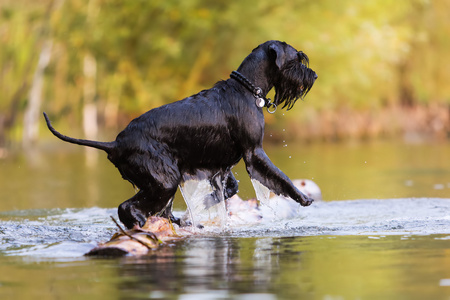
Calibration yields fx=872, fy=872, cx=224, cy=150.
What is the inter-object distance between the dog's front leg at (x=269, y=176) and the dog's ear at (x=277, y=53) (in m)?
0.77

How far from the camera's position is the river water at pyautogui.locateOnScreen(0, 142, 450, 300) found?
437 cm

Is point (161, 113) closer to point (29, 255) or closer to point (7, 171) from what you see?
point (29, 255)

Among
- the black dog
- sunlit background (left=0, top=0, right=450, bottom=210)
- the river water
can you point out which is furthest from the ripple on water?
sunlit background (left=0, top=0, right=450, bottom=210)

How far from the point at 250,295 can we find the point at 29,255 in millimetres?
2141

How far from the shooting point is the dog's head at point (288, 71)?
23.9ft

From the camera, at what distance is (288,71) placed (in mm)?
7344

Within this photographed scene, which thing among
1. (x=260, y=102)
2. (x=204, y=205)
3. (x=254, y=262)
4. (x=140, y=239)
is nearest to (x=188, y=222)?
(x=204, y=205)

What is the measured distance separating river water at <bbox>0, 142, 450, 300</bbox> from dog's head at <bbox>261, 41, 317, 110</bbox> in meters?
1.15

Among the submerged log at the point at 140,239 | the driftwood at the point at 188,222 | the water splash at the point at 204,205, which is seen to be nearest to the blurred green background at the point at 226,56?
the driftwood at the point at 188,222

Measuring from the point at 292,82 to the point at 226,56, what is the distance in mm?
20562

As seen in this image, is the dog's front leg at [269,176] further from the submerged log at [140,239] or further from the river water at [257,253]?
the submerged log at [140,239]

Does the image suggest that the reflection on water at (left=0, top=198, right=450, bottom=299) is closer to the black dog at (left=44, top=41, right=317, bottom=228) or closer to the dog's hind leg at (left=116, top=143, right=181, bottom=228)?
the dog's hind leg at (left=116, top=143, right=181, bottom=228)

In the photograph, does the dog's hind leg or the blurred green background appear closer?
the dog's hind leg

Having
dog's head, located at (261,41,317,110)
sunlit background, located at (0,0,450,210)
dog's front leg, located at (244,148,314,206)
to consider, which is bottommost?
dog's front leg, located at (244,148,314,206)
